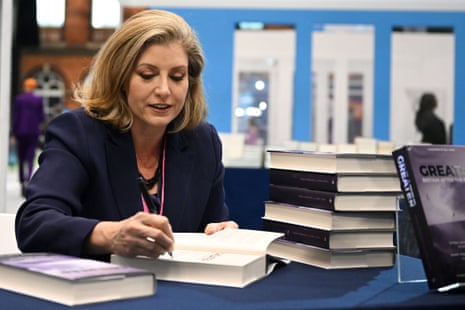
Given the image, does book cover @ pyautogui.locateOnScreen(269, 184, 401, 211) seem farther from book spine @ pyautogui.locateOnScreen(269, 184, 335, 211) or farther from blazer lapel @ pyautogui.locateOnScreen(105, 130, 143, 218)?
blazer lapel @ pyautogui.locateOnScreen(105, 130, 143, 218)

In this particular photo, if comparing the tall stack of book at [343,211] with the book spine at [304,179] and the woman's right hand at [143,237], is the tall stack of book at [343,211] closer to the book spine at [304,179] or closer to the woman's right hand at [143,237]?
the book spine at [304,179]

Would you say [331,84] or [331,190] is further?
[331,84]

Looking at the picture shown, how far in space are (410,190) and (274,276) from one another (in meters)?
0.30

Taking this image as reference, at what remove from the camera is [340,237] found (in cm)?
140

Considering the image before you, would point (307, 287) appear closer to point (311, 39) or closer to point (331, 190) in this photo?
point (331, 190)

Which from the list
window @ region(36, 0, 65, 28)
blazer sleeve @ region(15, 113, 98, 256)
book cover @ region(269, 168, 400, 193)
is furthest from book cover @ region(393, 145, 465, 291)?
window @ region(36, 0, 65, 28)

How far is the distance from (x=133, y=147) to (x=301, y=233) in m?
0.49

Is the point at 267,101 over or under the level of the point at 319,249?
over

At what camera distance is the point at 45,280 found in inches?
39.9

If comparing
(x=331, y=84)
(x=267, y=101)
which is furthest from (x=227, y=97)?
(x=331, y=84)

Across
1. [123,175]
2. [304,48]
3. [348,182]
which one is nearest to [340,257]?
[348,182]

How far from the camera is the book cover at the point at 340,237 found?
1.39 m

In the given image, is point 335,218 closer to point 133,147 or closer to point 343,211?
point 343,211

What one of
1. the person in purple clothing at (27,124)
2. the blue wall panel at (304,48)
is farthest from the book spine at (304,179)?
the person in purple clothing at (27,124)
